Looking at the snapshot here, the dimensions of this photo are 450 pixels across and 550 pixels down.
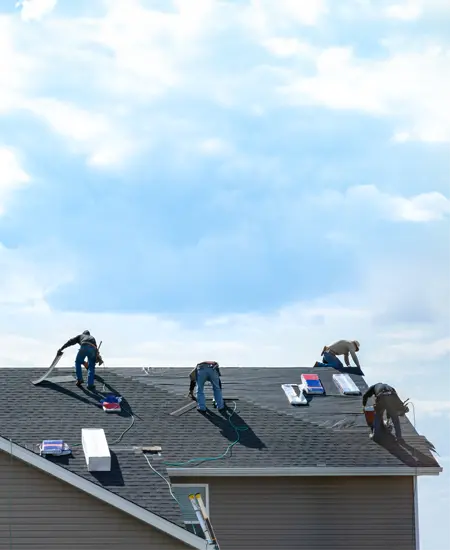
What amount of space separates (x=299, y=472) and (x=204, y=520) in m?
2.99

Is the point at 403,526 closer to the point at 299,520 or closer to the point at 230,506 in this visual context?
the point at 299,520

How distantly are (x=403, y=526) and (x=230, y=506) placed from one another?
3386 mm

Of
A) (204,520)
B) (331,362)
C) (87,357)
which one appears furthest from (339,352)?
(204,520)

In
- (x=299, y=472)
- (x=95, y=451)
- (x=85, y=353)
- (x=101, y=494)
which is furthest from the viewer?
(x=85, y=353)

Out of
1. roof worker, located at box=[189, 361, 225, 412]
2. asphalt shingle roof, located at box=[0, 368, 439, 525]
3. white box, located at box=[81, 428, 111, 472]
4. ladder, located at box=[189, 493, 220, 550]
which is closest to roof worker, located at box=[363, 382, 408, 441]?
asphalt shingle roof, located at box=[0, 368, 439, 525]

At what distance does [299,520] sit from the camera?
1969 cm

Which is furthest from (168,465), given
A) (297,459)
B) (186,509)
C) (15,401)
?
(15,401)

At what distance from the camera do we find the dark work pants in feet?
69.1

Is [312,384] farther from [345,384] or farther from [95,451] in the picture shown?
[95,451]

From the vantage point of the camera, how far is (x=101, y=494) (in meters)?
16.3

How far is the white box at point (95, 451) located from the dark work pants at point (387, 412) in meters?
5.90

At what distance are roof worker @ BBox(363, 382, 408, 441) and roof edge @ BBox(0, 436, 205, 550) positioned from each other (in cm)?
615

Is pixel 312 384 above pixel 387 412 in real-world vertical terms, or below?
above

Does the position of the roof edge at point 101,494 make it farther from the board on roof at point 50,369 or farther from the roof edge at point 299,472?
the board on roof at point 50,369
